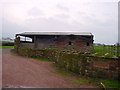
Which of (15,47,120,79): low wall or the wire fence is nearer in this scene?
(15,47,120,79): low wall

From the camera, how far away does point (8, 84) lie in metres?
7.00

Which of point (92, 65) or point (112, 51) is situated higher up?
point (112, 51)

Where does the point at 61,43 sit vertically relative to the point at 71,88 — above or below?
above

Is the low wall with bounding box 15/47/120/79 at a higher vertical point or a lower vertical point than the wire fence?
lower

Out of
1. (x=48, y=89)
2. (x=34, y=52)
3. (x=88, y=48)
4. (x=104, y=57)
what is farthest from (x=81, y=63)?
(x=88, y=48)

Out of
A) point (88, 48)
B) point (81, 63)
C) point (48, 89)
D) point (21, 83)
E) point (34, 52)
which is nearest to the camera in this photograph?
point (48, 89)

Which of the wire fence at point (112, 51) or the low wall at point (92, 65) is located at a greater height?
the wire fence at point (112, 51)

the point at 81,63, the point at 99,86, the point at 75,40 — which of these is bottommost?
the point at 99,86

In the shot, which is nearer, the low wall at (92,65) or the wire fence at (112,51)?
the low wall at (92,65)

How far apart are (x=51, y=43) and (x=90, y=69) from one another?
714 inches

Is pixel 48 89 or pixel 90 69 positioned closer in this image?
pixel 48 89

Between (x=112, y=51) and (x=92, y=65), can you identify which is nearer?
(x=92, y=65)

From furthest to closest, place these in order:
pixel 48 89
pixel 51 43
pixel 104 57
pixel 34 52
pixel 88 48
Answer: pixel 51 43 → pixel 88 48 → pixel 34 52 → pixel 104 57 → pixel 48 89

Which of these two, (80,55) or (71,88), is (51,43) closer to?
(80,55)
